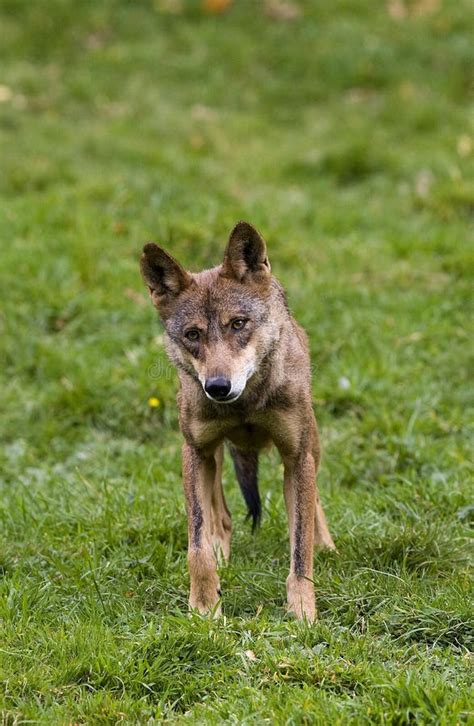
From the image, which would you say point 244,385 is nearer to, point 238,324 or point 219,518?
point 238,324

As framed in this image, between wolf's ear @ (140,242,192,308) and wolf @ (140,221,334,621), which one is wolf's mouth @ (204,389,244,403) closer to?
wolf @ (140,221,334,621)

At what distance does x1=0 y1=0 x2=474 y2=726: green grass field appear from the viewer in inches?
186

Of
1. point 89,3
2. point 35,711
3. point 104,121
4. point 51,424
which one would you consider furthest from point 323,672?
point 89,3

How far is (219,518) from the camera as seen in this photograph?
20.0ft

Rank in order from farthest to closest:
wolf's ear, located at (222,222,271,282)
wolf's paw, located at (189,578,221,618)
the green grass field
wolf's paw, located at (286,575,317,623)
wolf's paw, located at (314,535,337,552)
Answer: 1. wolf's paw, located at (314,535,337,552)
2. wolf's ear, located at (222,222,271,282)
3. wolf's paw, located at (189,578,221,618)
4. wolf's paw, located at (286,575,317,623)
5. the green grass field

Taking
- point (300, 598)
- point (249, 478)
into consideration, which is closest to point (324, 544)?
point (249, 478)

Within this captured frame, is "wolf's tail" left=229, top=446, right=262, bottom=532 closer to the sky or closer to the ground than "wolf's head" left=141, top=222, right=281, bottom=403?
closer to the ground

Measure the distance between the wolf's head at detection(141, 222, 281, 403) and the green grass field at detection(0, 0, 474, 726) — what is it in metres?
1.18

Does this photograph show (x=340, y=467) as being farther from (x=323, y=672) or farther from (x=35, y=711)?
(x=35, y=711)

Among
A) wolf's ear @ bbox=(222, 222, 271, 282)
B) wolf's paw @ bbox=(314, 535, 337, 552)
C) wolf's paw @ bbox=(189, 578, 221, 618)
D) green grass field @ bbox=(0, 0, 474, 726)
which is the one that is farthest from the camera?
wolf's paw @ bbox=(314, 535, 337, 552)

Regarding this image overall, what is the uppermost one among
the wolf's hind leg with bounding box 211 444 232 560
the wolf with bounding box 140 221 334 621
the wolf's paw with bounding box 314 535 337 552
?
the wolf with bounding box 140 221 334 621

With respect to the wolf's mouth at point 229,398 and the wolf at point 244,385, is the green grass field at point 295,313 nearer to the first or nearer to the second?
the wolf at point 244,385

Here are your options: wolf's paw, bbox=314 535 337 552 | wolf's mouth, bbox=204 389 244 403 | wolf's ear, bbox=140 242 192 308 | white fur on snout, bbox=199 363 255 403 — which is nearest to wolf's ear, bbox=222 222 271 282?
wolf's ear, bbox=140 242 192 308

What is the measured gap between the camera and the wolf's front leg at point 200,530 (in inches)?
209
